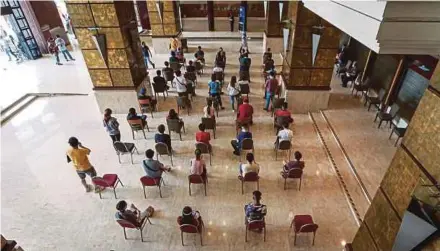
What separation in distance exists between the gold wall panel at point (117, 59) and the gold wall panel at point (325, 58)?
18.3ft

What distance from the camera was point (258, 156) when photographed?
632cm

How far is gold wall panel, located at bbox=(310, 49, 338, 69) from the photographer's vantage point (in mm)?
7000

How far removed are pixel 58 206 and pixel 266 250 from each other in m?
4.31

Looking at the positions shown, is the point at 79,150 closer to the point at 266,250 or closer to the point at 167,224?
the point at 167,224

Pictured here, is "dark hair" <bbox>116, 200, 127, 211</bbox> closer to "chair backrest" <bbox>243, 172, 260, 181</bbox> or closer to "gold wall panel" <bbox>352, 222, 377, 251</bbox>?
"chair backrest" <bbox>243, 172, 260, 181</bbox>

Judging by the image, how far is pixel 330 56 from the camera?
7090mm

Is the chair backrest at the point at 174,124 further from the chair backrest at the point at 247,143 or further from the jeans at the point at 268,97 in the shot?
the jeans at the point at 268,97

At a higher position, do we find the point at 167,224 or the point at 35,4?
the point at 35,4

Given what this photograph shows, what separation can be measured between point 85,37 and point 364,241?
25.9 feet

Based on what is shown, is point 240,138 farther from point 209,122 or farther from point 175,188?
point 175,188

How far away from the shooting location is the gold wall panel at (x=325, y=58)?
700 centimetres

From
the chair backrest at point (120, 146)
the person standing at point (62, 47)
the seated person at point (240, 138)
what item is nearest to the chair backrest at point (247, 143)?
the seated person at point (240, 138)

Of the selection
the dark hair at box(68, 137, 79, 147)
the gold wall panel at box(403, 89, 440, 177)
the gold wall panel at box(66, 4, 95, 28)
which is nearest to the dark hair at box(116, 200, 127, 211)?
the dark hair at box(68, 137, 79, 147)

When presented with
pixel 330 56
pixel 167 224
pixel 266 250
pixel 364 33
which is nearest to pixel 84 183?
pixel 167 224
